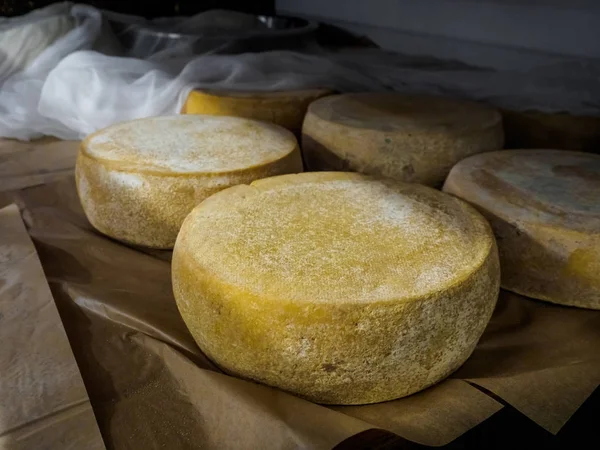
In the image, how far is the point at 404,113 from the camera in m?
1.75

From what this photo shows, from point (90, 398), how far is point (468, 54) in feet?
6.85

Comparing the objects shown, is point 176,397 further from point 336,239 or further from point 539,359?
point 539,359

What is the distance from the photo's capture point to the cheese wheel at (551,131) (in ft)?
5.83

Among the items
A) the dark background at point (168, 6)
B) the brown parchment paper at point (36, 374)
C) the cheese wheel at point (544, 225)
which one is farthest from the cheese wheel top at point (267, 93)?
the dark background at point (168, 6)

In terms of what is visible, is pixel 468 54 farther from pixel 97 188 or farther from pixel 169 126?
pixel 97 188

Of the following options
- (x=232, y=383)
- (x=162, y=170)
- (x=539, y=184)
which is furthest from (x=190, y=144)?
(x=539, y=184)

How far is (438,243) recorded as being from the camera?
0.99 metres

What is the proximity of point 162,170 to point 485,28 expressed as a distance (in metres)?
1.63

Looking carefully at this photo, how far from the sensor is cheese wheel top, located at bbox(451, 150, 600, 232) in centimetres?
118

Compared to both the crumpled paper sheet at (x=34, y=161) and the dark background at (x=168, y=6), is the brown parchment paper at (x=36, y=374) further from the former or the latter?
the dark background at (x=168, y=6)

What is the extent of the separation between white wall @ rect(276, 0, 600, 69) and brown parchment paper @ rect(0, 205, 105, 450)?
6.12 ft

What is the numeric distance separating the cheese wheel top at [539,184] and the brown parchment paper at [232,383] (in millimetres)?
190

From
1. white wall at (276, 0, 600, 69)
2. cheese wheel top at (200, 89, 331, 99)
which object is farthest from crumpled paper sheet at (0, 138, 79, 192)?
white wall at (276, 0, 600, 69)

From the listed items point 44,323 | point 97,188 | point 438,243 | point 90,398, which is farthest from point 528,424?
point 97,188
